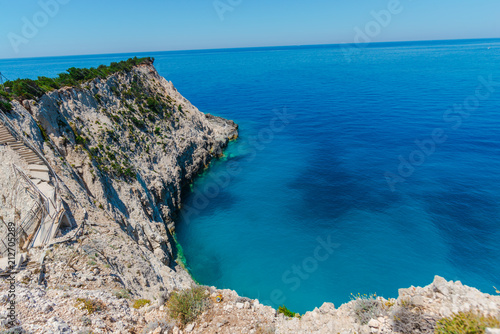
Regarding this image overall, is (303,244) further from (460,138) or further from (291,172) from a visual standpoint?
(460,138)

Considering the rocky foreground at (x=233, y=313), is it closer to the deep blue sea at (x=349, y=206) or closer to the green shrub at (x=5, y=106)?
the deep blue sea at (x=349, y=206)

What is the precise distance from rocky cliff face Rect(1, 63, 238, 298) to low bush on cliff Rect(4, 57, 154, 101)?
2.59ft

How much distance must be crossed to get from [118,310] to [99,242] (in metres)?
6.25

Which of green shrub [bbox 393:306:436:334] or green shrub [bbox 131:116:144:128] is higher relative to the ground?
green shrub [bbox 131:116:144:128]

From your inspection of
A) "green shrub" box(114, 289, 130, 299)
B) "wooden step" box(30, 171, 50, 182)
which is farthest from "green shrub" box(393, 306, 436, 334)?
"wooden step" box(30, 171, 50, 182)

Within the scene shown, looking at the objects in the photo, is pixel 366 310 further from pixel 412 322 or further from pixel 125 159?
pixel 125 159

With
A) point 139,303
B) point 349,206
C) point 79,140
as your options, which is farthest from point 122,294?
point 349,206

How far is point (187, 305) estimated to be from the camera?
505 inches

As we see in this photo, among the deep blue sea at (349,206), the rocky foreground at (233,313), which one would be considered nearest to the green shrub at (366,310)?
the rocky foreground at (233,313)

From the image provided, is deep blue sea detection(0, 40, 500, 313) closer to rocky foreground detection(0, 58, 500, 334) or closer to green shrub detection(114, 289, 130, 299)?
rocky foreground detection(0, 58, 500, 334)

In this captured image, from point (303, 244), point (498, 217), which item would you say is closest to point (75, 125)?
point (303, 244)

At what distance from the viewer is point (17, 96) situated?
22.7m

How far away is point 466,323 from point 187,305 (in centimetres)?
1206

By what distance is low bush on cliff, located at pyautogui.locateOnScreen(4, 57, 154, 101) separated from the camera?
917 inches
